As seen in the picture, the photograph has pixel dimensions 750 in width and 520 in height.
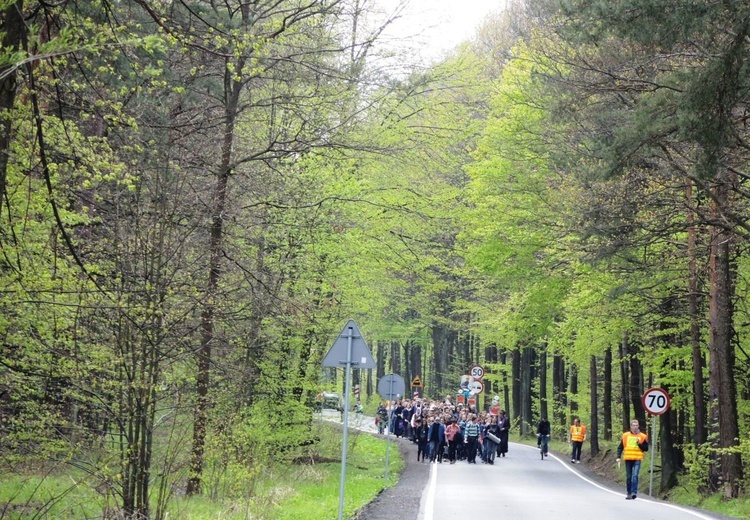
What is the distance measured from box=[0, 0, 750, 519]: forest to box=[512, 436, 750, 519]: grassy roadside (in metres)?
0.51

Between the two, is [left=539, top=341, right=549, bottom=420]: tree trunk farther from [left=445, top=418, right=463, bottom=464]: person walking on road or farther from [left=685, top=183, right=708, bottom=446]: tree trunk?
[left=685, top=183, right=708, bottom=446]: tree trunk

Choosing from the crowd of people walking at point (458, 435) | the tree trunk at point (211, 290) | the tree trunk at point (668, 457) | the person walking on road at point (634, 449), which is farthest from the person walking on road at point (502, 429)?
the tree trunk at point (211, 290)

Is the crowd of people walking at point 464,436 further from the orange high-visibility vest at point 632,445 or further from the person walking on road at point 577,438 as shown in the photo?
the orange high-visibility vest at point 632,445

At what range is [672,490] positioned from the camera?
2408 cm

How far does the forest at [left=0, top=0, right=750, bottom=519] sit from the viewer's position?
9.87 meters

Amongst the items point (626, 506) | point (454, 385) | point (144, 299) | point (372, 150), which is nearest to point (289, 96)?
point (372, 150)

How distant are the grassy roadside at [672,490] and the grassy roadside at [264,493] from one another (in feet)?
23.4

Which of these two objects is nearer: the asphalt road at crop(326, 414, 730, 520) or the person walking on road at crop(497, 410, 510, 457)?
the asphalt road at crop(326, 414, 730, 520)

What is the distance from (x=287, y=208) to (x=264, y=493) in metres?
5.16

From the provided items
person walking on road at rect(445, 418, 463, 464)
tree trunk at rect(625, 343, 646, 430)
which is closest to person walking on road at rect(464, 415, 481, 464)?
person walking on road at rect(445, 418, 463, 464)

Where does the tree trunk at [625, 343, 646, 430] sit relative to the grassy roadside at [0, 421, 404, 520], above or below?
above

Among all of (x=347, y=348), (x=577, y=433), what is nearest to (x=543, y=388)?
(x=577, y=433)

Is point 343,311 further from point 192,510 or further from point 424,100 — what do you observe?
point 192,510

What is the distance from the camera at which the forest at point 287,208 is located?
987 centimetres
